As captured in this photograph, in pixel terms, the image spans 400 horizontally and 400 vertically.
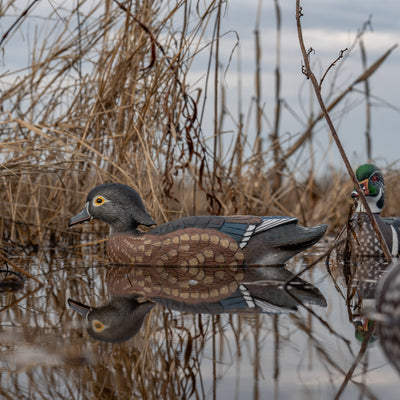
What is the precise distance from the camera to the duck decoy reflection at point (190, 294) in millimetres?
2512

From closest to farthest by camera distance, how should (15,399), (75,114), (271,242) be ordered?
(15,399)
(271,242)
(75,114)

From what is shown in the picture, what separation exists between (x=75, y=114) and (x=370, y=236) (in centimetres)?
254

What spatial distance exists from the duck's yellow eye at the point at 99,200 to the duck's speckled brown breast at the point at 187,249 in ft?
1.18

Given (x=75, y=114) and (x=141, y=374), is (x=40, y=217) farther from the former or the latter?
(x=141, y=374)

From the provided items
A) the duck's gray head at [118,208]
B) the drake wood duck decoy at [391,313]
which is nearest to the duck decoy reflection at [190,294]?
the duck's gray head at [118,208]

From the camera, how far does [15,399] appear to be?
162 cm

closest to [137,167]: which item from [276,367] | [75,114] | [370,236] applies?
[75,114]

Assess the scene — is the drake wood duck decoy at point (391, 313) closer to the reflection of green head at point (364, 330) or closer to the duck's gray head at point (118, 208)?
the reflection of green head at point (364, 330)

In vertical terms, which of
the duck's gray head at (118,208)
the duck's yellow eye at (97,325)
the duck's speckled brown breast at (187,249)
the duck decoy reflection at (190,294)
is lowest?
the duck's yellow eye at (97,325)

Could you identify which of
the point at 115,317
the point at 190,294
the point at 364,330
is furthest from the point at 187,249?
the point at 364,330

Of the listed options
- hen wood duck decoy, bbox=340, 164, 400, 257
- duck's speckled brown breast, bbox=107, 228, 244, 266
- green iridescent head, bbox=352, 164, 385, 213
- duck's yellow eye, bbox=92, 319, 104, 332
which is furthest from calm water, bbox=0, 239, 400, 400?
green iridescent head, bbox=352, 164, 385, 213

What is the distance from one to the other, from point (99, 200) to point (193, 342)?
220 centimetres

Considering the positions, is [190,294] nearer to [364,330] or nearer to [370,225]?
[364,330]

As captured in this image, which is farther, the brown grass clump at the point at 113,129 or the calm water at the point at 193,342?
the brown grass clump at the point at 113,129
